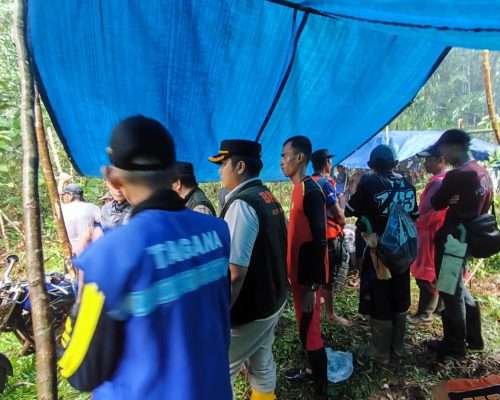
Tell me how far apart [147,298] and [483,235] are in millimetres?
2924

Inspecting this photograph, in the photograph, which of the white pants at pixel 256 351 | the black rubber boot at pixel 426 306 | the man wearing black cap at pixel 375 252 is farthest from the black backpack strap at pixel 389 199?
the black rubber boot at pixel 426 306

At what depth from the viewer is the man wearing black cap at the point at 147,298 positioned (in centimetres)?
96

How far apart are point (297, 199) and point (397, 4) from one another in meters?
1.41

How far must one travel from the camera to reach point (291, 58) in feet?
9.54

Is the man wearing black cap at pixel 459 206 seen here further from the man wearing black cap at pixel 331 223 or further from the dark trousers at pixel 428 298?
the man wearing black cap at pixel 331 223

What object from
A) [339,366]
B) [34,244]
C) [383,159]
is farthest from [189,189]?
[339,366]

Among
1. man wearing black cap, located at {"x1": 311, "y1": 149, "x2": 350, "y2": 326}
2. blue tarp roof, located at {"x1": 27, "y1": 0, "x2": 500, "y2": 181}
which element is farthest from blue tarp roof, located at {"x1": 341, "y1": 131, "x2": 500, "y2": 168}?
blue tarp roof, located at {"x1": 27, "y1": 0, "x2": 500, "y2": 181}

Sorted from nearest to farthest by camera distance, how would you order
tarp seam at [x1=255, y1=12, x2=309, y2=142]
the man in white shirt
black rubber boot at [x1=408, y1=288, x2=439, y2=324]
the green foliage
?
tarp seam at [x1=255, y1=12, x2=309, y2=142] < black rubber boot at [x1=408, y1=288, x2=439, y2=324] < the man in white shirt < the green foliage

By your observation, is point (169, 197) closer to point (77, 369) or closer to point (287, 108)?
point (77, 369)

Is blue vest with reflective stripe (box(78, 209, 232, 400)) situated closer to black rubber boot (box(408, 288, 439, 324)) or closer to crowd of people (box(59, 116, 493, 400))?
crowd of people (box(59, 116, 493, 400))

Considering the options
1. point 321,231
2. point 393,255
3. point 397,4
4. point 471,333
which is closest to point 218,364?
point 321,231

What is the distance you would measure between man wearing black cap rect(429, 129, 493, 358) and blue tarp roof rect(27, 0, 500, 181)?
2.89ft

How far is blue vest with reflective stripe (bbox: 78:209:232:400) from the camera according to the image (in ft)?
3.17

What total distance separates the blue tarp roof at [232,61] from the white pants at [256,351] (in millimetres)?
1703
